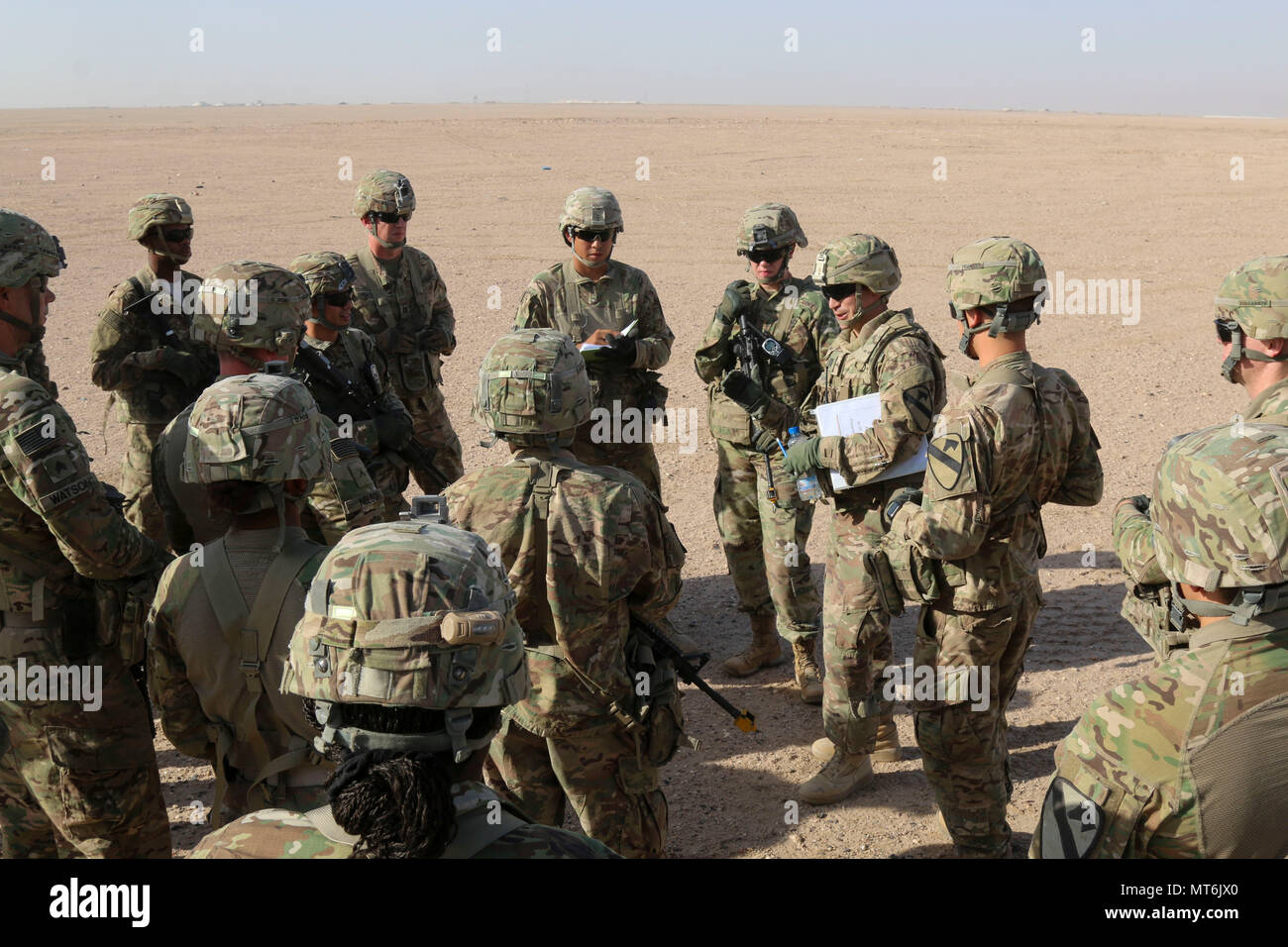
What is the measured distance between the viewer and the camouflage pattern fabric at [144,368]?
668 centimetres

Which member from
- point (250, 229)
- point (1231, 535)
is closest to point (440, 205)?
point (250, 229)

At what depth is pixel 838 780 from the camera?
19.1 feet

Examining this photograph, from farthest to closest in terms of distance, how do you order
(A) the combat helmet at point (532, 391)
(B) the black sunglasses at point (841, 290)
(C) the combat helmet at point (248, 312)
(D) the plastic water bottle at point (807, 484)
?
(D) the plastic water bottle at point (807, 484) < (B) the black sunglasses at point (841, 290) < (C) the combat helmet at point (248, 312) < (A) the combat helmet at point (532, 391)

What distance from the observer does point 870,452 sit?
5246 mm

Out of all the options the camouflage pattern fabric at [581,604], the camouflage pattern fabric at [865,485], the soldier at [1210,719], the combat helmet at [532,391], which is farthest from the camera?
the camouflage pattern fabric at [865,485]

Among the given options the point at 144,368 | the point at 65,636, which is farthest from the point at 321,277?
the point at 65,636

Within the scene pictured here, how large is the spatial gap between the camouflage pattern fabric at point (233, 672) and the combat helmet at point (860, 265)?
2.98m

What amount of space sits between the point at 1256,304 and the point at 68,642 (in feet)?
15.6

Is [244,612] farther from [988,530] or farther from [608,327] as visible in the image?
[608,327]

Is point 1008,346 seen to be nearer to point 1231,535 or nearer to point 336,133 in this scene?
point 1231,535

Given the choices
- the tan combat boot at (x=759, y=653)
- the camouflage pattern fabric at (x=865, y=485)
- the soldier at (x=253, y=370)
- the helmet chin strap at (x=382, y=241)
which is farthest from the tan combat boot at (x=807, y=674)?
the helmet chin strap at (x=382, y=241)

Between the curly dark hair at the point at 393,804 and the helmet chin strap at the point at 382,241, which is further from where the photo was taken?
the helmet chin strap at the point at 382,241

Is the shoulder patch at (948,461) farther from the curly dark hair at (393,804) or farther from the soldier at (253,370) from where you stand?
the curly dark hair at (393,804)
